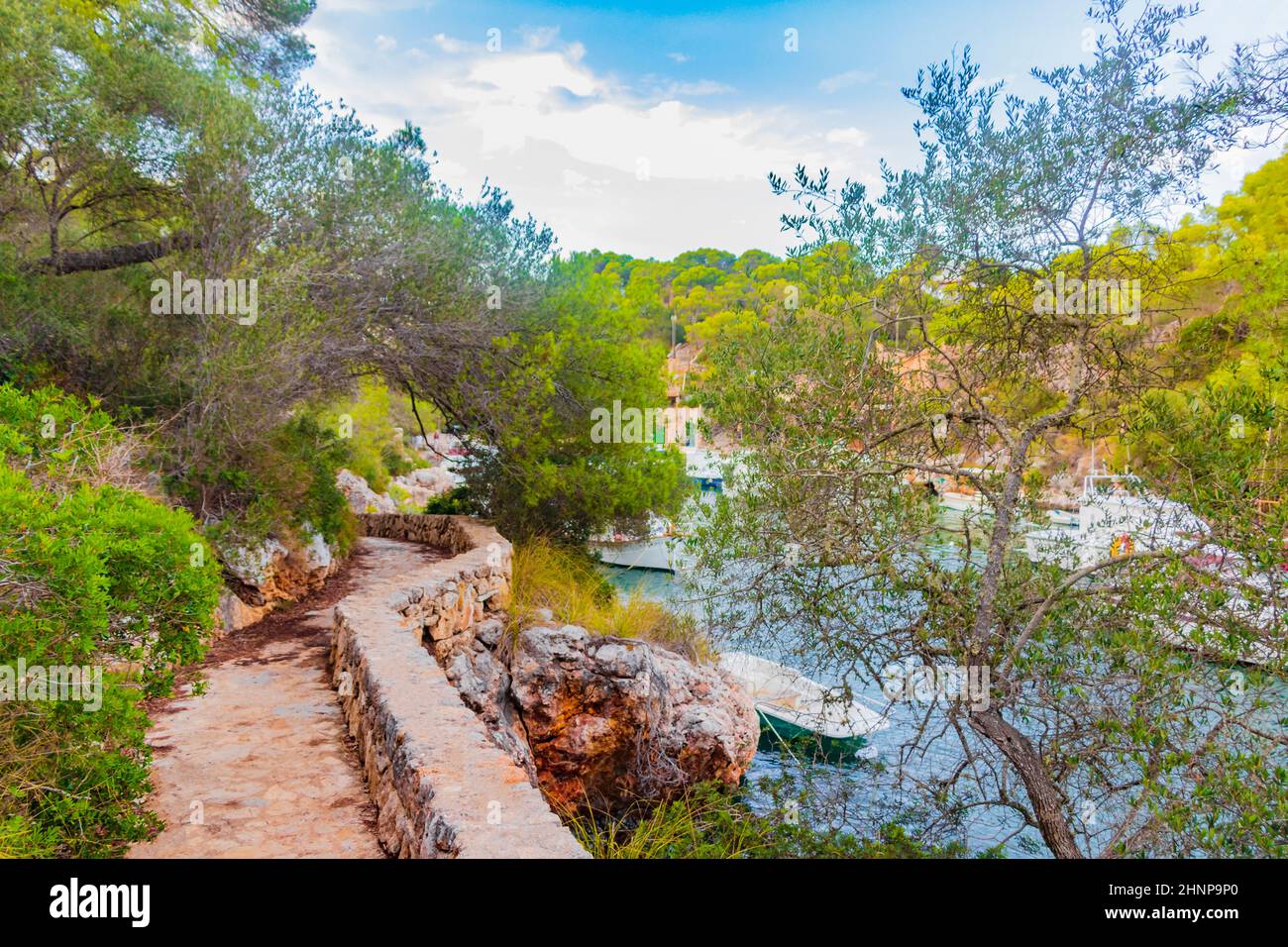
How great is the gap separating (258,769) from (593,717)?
4814mm

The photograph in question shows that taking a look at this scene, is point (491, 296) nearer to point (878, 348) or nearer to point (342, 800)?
point (878, 348)

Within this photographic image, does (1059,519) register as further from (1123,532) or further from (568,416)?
(568,416)

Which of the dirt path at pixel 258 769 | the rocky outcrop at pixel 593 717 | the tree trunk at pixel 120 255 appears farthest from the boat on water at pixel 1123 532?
the tree trunk at pixel 120 255

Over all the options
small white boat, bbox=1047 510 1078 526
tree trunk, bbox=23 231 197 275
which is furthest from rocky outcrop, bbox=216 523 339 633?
small white boat, bbox=1047 510 1078 526

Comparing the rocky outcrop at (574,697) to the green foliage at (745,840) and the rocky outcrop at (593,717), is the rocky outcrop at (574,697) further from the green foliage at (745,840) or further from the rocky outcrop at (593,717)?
the green foliage at (745,840)

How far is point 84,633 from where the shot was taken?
360cm

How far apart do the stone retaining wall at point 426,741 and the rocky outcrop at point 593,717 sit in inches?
28.2

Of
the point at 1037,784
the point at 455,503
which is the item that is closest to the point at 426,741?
the point at 1037,784

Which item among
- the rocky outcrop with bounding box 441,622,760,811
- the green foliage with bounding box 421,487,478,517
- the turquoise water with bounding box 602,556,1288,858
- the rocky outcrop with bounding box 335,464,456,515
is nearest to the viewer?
the turquoise water with bounding box 602,556,1288,858

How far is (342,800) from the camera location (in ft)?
15.4

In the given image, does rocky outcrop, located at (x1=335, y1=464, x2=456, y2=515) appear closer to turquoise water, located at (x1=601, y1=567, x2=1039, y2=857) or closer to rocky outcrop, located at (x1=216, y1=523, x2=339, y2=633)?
rocky outcrop, located at (x1=216, y1=523, x2=339, y2=633)

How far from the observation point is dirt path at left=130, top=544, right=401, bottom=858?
414 centimetres

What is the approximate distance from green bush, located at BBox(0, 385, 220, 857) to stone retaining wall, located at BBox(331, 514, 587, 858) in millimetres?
1217

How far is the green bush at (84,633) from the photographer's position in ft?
11.3
